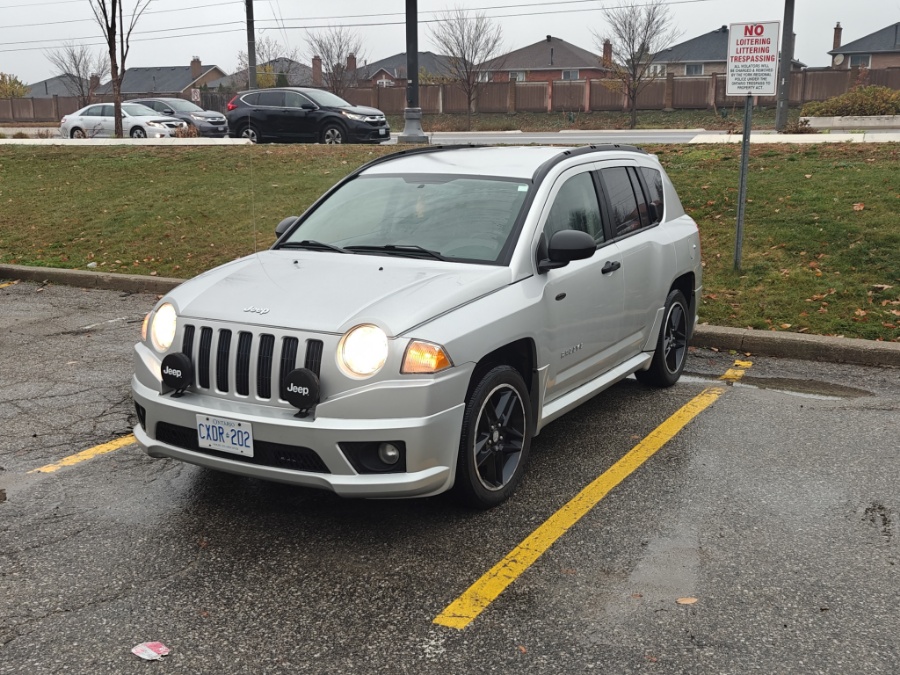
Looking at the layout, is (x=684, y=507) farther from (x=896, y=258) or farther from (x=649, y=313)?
(x=896, y=258)

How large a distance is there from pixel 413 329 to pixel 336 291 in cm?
55

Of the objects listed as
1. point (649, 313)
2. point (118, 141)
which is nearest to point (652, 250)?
point (649, 313)

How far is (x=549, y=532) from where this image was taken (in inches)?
173

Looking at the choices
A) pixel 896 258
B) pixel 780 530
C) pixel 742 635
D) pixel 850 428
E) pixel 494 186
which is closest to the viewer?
pixel 742 635

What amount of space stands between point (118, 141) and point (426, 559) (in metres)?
20.8

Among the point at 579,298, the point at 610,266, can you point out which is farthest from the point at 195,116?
the point at 579,298

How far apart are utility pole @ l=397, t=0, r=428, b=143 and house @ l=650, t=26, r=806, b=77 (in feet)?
155

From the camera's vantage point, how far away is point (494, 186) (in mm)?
5434

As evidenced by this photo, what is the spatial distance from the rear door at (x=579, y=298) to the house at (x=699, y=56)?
205 ft

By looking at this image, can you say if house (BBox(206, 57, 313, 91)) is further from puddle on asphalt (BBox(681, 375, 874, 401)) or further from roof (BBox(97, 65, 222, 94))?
puddle on asphalt (BBox(681, 375, 874, 401))

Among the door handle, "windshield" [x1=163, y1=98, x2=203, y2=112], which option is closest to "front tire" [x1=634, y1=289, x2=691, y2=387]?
the door handle

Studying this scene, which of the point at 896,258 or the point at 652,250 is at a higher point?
the point at 652,250

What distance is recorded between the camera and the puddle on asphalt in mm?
6770

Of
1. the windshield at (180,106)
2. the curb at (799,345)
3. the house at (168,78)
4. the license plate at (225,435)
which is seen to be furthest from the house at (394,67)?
the license plate at (225,435)
